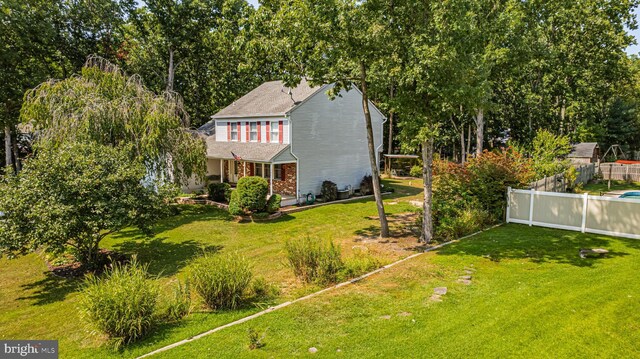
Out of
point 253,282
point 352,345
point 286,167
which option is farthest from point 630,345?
point 286,167

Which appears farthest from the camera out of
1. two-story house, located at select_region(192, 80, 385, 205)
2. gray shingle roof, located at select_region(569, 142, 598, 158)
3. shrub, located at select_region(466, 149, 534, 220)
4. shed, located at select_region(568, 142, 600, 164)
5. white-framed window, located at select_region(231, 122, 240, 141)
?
gray shingle roof, located at select_region(569, 142, 598, 158)

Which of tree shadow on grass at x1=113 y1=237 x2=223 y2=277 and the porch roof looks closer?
tree shadow on grass at x1=113 y1=237 x2=223 y2=277

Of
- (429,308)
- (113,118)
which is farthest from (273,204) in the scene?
(429,308)

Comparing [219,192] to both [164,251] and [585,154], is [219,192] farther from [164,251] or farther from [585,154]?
[585,154]

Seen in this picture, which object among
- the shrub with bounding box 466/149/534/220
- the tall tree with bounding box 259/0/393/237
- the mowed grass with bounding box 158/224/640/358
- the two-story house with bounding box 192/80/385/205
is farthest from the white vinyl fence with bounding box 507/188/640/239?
the two-story house with bounding box 192/80/385/205

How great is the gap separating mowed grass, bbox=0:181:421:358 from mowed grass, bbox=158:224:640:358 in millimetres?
1166

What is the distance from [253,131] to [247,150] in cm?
158

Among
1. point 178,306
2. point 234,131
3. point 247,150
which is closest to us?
point 178,306

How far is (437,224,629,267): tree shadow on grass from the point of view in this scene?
10.3 metres

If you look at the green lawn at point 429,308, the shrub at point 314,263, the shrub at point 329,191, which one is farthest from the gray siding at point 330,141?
the shrub at point 314,263

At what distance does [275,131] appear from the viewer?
74.2 feet

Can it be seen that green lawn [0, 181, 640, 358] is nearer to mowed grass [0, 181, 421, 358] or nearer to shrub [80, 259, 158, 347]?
mowed grass [0, 181, 421, 358]

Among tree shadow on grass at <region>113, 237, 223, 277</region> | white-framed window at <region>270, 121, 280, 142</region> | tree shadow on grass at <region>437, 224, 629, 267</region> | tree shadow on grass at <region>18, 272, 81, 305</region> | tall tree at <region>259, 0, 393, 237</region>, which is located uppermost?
tall tree at <region>259, 0, 393, 237</region>

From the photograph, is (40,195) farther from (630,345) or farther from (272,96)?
(272,96)
